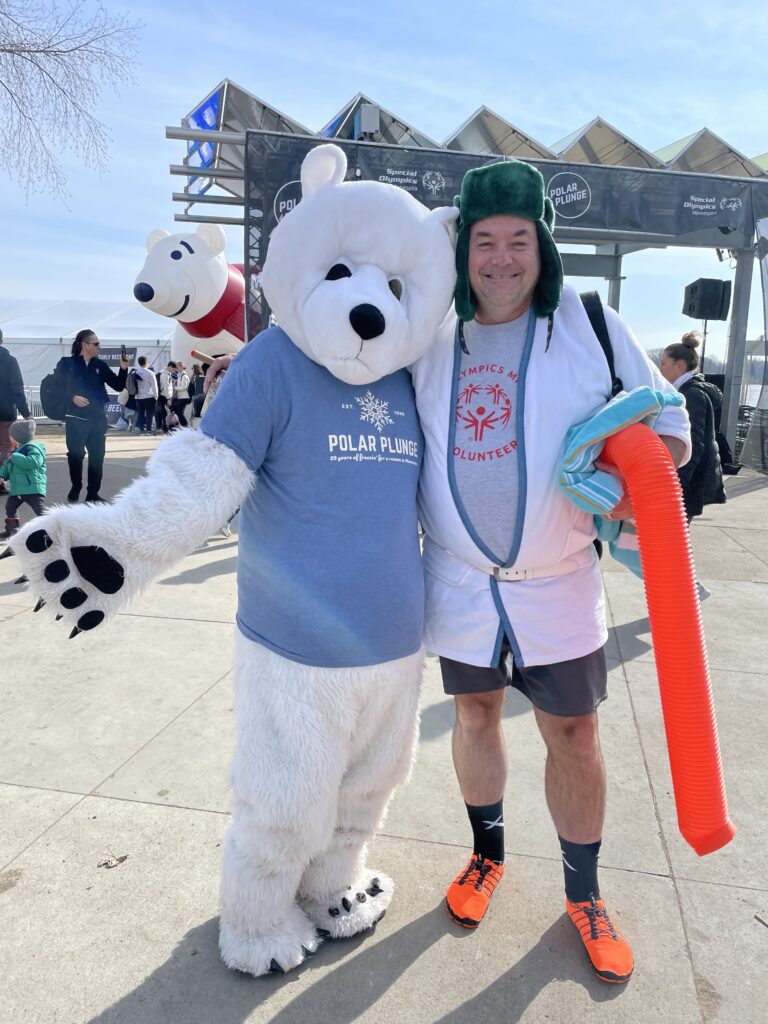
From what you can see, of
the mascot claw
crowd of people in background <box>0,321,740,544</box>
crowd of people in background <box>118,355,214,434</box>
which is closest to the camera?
the mascot claw

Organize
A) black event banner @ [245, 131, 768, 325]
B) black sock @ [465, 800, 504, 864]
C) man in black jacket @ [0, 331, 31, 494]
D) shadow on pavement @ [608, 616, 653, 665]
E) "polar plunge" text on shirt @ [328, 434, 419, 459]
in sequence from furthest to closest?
black event banner @ [245, 131, 768, 325], man in black jacket @ [0, 331, 31, 494], shadow on pavement @ [608, 616, 653, 665], black sock @ [465, 800, 504, 864], "polar plunge" text on shirt @ [328, 434, 419, 459]

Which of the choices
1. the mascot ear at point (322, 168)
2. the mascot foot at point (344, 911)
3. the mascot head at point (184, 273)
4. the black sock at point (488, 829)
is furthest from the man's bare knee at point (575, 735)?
the mascot head at point (184, 273)

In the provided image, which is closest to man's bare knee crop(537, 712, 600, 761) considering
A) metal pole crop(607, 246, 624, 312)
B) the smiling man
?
the smiling man

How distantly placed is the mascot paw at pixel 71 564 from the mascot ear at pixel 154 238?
28.1 feet

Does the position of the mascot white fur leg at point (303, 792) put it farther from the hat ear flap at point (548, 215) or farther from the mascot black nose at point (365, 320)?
the hat ear flap at point (548, 215)

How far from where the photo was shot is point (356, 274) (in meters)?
1.70

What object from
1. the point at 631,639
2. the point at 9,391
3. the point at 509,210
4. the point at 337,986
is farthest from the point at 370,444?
the point at 9,391

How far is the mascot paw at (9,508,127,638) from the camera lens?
4.76 feet

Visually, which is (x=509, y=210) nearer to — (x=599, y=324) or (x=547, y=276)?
(x=547, y=276)

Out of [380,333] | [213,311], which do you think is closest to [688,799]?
[380,333]

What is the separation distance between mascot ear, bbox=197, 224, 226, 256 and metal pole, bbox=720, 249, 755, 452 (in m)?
7.50

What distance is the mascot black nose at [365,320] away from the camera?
158 cm

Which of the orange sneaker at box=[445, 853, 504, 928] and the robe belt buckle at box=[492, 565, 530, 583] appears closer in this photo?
the robe belt buckle at box=[492, 565, 530, 583]

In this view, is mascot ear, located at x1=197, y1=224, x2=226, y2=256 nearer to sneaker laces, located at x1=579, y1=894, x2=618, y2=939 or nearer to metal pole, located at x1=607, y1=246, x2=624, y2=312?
metal pole, located at x1=607, y1=246, x2=624, y2=312
